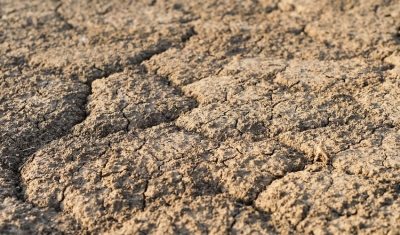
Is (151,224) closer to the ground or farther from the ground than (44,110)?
closer to the ground

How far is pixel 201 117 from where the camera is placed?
7.55 ft

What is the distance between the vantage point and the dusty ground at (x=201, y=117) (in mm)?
1844

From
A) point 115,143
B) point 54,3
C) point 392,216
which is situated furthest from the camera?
point 54,3

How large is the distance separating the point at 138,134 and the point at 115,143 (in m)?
0.10

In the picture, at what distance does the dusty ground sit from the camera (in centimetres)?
184

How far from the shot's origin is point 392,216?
1.75 metres

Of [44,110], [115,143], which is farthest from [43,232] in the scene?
[44,110]

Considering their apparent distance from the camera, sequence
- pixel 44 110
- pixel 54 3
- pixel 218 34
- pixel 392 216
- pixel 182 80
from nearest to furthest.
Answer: pixel 392 216 → pixel 44 110 → pixel 182 80 → pixel 218 34 → pixel 54 3

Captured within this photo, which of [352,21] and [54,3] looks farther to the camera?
[54,3]

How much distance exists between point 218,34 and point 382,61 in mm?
831

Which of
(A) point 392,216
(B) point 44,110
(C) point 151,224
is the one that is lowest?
(A) point 392,216

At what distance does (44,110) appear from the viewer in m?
2.40

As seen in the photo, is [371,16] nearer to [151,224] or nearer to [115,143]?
[115,143]

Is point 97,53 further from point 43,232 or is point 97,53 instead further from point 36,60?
point 43,232
